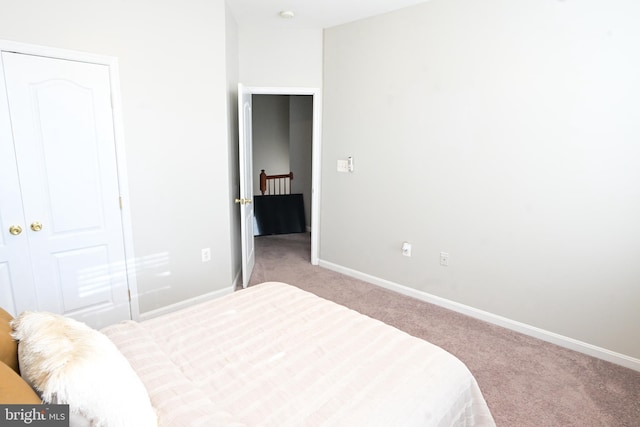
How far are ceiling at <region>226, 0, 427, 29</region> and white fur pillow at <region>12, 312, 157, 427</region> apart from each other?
3.07 m

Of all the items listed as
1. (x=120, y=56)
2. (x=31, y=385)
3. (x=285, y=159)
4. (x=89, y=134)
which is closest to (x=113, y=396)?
(x=31, y=385)

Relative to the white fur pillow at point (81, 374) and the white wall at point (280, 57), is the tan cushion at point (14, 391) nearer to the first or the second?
the white fur pillow at point (81, 374)

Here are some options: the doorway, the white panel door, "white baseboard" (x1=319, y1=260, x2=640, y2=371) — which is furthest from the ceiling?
"white baseboard" (x1=319, y1=260, x2=640, y2=371)

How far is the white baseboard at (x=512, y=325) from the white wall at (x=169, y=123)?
1670mm

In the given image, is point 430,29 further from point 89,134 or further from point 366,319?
point 89,134

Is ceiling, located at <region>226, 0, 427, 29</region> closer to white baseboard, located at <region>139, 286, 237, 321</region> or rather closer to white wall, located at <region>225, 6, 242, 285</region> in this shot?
white wall, located at <region>225, 6, 242, 285</region>

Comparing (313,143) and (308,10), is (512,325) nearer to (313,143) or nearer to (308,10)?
(313,143)

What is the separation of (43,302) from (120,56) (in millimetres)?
1797

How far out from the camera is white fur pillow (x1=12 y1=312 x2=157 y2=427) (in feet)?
2.96

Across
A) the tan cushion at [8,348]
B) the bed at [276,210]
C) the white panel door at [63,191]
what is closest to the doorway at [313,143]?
the white panel door at [63,191]

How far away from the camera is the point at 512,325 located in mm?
2859

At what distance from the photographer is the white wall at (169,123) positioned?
2.41 m

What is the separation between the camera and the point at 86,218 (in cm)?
247

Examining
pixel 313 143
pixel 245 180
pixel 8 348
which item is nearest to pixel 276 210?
pixel 313 143
